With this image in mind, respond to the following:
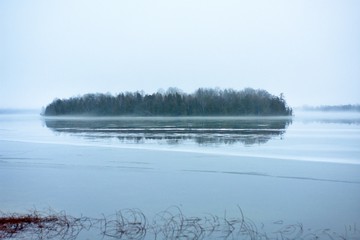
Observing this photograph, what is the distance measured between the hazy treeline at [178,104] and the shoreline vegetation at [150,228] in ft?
178

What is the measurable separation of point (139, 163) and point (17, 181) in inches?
138

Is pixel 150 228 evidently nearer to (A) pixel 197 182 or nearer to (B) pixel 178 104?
→ (A) pixel 197 182

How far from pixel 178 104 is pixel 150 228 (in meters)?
57.4

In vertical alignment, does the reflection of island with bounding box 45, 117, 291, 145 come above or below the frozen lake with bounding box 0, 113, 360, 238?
above

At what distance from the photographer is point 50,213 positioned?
5871 millimetres

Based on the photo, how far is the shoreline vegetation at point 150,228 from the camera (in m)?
4.90

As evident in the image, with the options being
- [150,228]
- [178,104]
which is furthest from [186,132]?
[178,104]

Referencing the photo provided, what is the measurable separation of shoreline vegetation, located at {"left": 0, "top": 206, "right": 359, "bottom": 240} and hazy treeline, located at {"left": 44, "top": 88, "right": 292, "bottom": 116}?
178 ft

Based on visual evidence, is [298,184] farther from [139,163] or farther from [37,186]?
[37,186]

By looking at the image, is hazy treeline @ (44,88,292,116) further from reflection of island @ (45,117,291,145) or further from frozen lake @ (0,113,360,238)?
frozen lake @ (0,113,360,238)

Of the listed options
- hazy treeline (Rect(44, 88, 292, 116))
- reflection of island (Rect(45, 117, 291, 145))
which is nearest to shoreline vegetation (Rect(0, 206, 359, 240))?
reflection of island (Rect(45, 117, 291, 145))

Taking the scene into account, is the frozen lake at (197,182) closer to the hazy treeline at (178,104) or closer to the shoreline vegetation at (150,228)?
the shoreline vegetation at (150,228)

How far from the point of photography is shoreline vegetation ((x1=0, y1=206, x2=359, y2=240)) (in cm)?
490

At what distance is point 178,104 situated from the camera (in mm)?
62375
